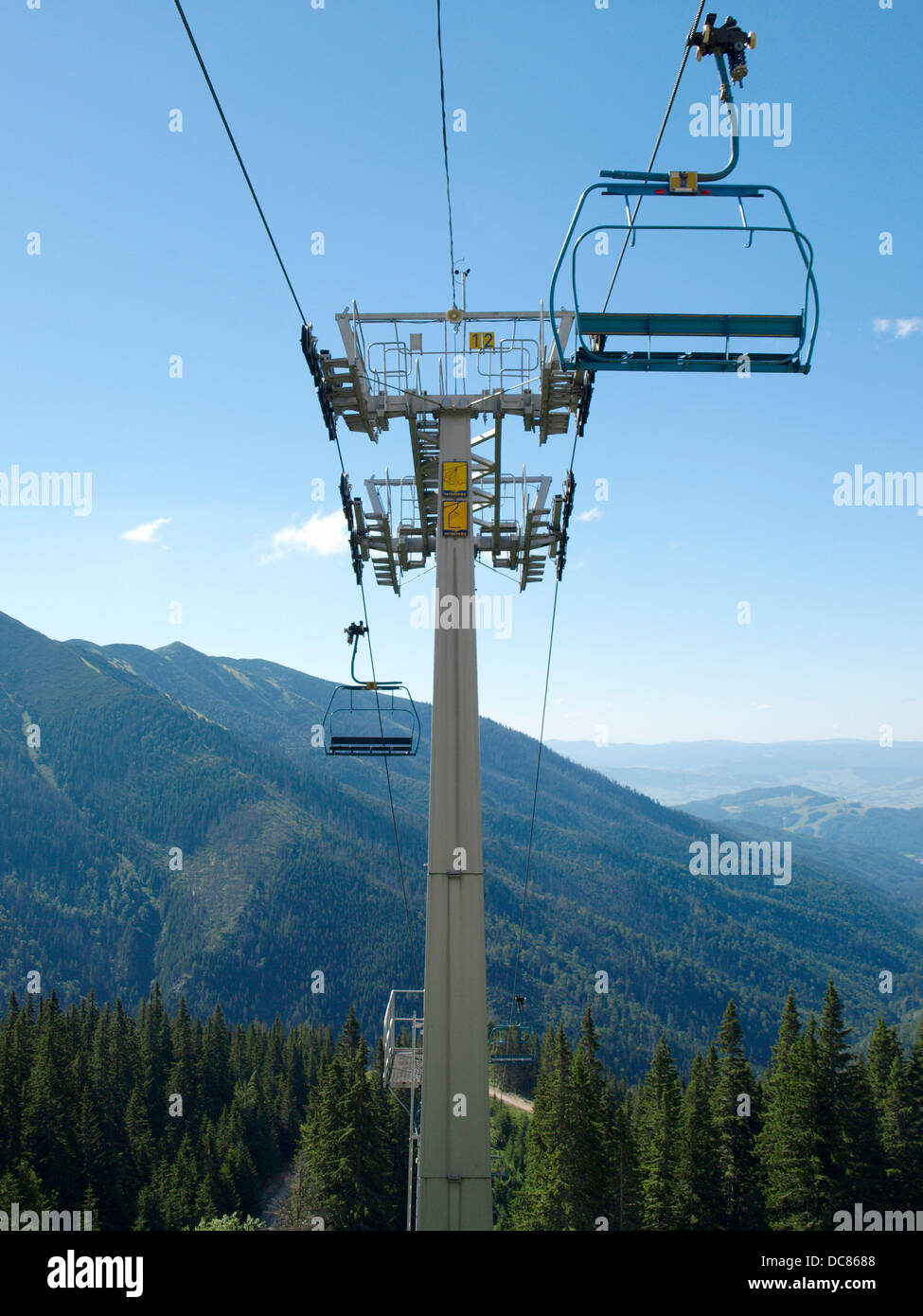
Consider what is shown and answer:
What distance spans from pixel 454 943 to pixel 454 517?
4.55m

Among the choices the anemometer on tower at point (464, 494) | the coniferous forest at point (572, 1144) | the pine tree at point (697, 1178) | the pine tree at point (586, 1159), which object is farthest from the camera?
the pine tree at point (697, 1178)

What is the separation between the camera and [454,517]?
9.98 metres

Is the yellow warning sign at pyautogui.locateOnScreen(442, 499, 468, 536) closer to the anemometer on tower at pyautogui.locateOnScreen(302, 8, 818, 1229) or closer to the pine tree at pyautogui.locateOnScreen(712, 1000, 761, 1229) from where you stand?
the anemometer on tower at pyautogui.locateOnScreen(302, 8, 818, 1229)

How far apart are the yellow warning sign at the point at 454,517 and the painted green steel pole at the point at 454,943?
0.22ft

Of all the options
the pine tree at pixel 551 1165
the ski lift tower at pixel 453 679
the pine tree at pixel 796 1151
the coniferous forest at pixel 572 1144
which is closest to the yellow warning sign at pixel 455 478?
the ski lift tower at pixel 453 679

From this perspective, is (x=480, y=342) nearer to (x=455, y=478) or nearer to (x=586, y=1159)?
(x=455, y=478)

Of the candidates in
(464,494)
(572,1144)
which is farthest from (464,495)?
(572,1144)

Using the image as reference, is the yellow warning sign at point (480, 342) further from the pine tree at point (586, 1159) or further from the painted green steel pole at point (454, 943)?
the pine tree at point (586, 1159)

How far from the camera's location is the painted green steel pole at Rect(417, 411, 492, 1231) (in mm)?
8539

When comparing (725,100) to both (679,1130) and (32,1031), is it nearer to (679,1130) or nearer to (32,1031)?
(679,1130)

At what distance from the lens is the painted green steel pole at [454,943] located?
8539 millimetres
